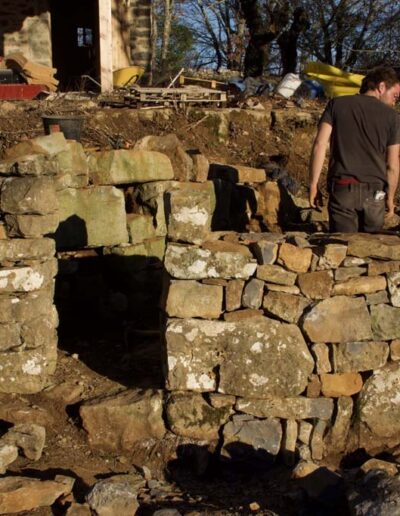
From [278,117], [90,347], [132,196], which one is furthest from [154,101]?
[90,347]

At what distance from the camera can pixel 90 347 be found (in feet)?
22.4

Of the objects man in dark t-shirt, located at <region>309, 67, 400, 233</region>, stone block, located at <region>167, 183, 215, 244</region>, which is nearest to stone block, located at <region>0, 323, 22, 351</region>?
stone block, located at <region>167, 183, 215, 244</region>

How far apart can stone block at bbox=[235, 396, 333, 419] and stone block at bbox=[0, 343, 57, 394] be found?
1524mm

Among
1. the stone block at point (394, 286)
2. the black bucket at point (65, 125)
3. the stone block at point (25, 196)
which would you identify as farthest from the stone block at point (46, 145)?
the stone block at point (394, 286)

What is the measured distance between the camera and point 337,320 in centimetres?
517

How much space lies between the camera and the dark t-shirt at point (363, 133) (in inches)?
224

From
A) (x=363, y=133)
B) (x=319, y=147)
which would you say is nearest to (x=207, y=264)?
(x=319, y=147)

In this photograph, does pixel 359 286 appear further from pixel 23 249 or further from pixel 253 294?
pixel 23 249

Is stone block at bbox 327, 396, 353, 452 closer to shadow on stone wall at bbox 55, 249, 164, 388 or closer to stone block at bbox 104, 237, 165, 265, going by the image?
shadow on stone wall at bbox 55, 249, 164, 388

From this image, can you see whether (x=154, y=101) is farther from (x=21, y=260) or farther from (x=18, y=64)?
(x=21, y=260)

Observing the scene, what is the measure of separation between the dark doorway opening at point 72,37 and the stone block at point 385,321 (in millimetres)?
14111

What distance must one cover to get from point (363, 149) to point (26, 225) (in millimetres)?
2541

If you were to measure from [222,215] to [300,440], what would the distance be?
354cm

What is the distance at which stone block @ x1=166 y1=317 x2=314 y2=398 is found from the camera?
517 cm
